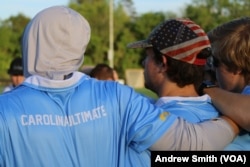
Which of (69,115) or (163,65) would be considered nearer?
(69,115)

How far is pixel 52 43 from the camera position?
2.27 m

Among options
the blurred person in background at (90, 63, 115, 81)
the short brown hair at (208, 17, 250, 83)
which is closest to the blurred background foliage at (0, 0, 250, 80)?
the blurred person in background at (90, 63, 115, 81)

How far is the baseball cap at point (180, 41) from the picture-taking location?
8.52ft

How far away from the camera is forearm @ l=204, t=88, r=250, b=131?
8.50 ft

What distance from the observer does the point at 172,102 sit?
2.64 m

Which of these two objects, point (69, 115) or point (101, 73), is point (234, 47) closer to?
point (69, 115)

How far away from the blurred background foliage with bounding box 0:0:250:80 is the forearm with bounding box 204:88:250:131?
4884cm

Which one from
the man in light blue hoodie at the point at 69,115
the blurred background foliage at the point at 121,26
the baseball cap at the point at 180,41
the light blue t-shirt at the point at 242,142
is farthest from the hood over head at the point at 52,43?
the blurred background foliage at the point at 121,26

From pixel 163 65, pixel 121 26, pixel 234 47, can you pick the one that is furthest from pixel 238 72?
pixel 121 26

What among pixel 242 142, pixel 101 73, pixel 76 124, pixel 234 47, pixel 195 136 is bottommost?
pixel 101 73

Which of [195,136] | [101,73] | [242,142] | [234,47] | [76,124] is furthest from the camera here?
[101,73]

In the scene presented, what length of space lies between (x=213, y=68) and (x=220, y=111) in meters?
0.44

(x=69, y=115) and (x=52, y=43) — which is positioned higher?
(x=52, y=43)
